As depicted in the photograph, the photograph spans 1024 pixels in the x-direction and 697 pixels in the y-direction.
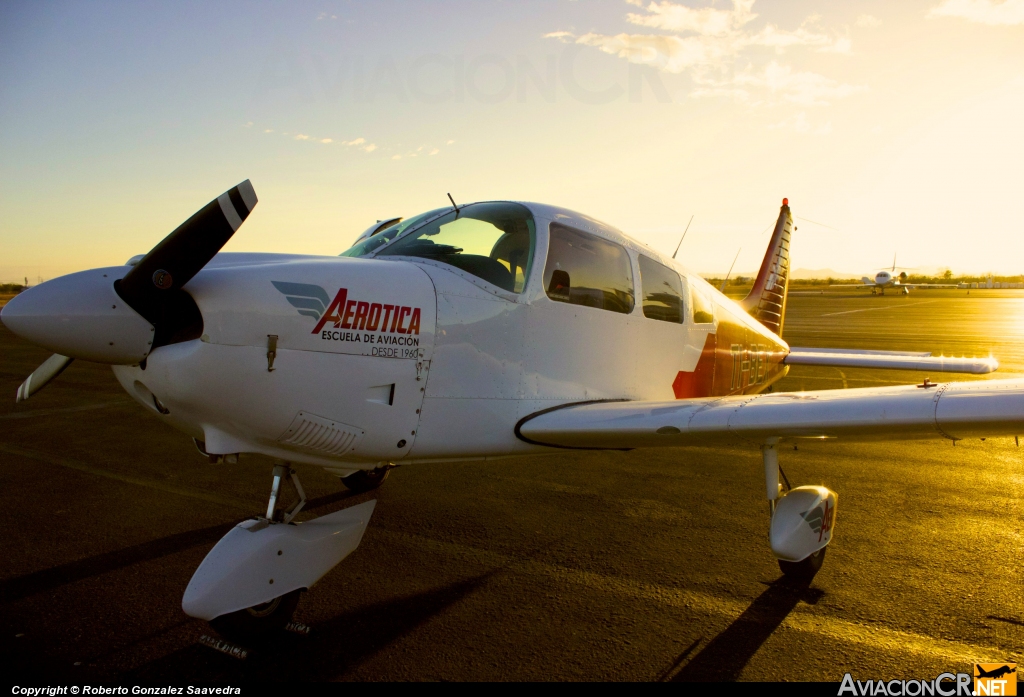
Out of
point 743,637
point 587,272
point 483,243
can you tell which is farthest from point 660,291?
point 743,637

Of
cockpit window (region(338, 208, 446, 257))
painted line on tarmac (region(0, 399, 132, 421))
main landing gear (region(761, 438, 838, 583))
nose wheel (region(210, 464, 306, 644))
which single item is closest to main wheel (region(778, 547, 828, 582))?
main landing gear (region(761, 438, 838, 583))

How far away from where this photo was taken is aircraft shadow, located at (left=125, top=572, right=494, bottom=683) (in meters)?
2.96

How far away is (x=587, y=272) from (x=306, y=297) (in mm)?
2013

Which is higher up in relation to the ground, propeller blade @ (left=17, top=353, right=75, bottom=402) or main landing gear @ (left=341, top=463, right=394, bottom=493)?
propeller blade @ (left=17, top=353, right=75, bottom=402)

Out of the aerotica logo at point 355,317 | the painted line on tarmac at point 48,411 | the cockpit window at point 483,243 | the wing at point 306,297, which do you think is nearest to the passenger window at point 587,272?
A: the cockpit window at point 483,243

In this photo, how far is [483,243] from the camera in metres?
4.13

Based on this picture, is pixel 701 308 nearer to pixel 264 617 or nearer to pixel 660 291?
pixel 660 291

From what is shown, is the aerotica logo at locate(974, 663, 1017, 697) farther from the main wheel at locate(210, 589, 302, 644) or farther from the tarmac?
the main wheel at locate(210, 589, 302, 644)

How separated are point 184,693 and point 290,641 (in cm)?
54

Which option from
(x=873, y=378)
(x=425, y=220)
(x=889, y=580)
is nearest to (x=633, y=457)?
(x=889, y=580)

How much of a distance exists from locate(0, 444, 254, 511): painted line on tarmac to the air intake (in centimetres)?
213

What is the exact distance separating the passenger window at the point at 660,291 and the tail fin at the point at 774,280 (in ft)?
11.7

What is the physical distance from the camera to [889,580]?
388 centimetres

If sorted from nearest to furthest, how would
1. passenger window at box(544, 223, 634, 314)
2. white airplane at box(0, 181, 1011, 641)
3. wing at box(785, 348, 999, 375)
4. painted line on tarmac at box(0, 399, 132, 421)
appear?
white airplane at box(0, 181, 1011, 641), passenger window at box(544, 223, 634, 314), wing at box(785, 348, 999, 375), painted line on tarmac at box(0, 399, 132, 421)
